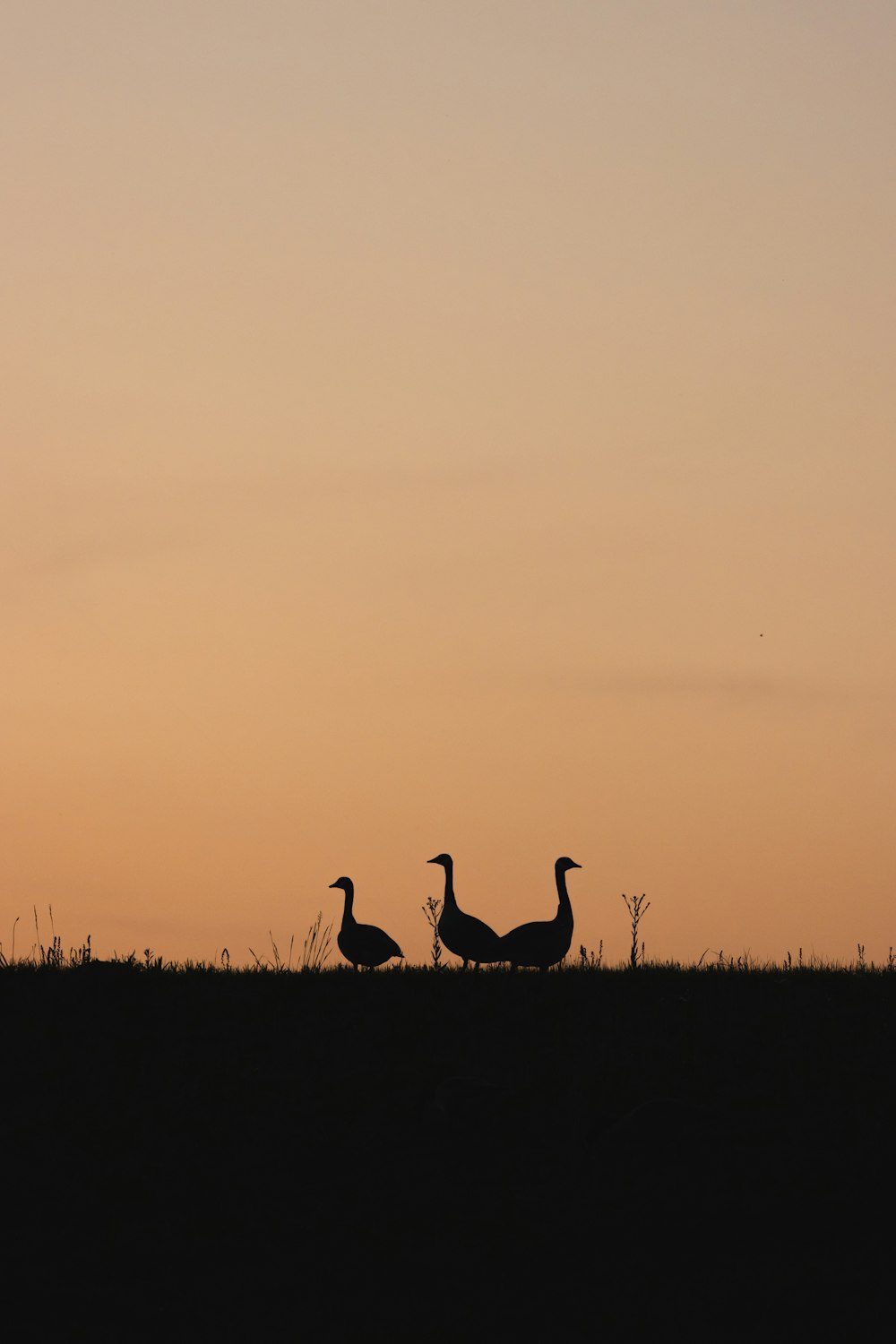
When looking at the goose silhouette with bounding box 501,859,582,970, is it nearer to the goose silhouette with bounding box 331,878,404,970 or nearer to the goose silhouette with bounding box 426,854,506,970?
the goose silhouette with bounding box 426,854,506,970

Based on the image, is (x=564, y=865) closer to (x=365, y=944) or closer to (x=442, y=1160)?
(x=365, y=944)

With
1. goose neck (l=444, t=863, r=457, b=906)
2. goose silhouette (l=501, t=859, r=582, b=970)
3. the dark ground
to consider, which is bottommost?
the dark ground

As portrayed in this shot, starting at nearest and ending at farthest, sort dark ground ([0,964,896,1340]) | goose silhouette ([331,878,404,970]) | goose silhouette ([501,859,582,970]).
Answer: dark ground ([0,964,896,1340])
goose silhouette ([501,859,582,970])
goose silhouette ([331,878,404,970])

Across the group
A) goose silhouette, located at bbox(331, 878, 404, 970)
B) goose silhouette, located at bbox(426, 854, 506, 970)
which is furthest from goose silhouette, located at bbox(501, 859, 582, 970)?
goose silhouette, located at bbox(331, 878, 404, 970)

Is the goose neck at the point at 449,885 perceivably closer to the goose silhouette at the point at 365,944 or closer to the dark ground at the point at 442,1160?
the goose silhouette at the point at 365,944

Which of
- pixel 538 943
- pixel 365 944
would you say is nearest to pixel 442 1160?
pixel 538 943

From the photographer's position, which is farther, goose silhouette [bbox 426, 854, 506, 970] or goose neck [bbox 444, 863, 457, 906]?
goose neck [bbox 444, 863, 457, 906]

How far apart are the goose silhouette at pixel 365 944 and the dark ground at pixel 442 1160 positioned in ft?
10.7

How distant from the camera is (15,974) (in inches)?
703

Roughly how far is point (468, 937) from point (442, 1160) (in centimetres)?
757

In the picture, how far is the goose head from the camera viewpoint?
21734 mm

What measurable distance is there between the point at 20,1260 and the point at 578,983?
8.29 m

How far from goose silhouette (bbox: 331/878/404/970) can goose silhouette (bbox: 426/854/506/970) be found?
814 millimetres

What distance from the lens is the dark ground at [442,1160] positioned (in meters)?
10.7
